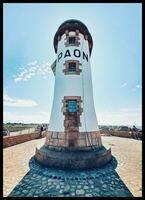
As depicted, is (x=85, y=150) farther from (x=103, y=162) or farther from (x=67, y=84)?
(x=67, y=84)

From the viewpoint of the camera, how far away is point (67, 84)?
1145 cm

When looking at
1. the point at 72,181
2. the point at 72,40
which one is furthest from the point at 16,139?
the point at 72,40

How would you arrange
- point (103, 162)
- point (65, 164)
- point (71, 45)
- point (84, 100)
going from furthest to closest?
point (71, 45) → point (84, 100) → point (103, 162) → point (65, 164)

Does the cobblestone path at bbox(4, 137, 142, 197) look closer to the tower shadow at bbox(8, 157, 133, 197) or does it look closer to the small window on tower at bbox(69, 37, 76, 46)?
the tower shadow at bbox(8, 157, 133, 197)

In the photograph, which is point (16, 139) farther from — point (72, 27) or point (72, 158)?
point (72, 27)

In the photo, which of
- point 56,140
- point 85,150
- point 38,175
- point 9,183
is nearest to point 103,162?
point 85,150

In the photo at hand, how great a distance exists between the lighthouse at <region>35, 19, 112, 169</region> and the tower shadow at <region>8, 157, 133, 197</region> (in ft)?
2.10

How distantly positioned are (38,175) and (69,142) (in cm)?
292

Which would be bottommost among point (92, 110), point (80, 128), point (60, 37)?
point (80, 128)

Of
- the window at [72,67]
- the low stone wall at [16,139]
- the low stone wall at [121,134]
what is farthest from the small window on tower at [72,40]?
the low stone wall at [121,134]

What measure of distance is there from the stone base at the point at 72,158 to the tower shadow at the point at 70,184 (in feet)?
0.97

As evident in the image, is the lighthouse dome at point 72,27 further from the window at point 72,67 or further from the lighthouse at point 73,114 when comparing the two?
the window at point 72,67

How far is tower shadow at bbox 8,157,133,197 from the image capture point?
6.18 metres

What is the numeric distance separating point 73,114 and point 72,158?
10.2 ft
